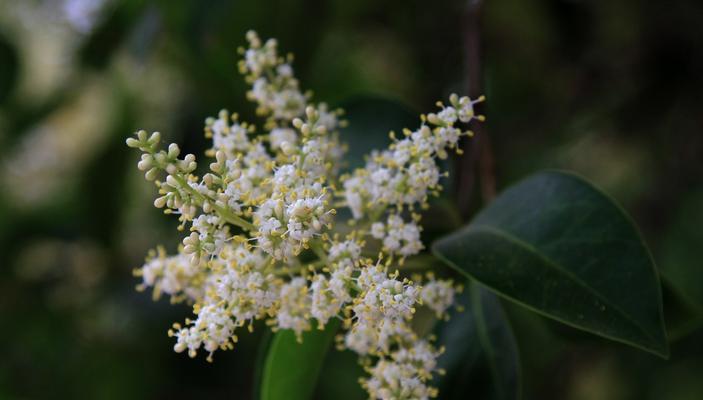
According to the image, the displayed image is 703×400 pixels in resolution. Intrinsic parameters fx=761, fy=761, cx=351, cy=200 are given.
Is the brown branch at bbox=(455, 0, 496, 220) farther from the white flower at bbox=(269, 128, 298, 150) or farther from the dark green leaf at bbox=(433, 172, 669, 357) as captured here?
the white flower at bbox=(269, 128, 298, 150)

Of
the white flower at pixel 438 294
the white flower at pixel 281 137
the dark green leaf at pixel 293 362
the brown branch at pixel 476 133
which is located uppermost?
the brown branch at pixel 476 133

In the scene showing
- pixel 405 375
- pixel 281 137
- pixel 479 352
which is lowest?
pixel 405 375

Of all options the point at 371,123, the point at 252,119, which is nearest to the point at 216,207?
the point at 371,123

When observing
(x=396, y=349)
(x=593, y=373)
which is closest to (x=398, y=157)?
(x=396, y=349)

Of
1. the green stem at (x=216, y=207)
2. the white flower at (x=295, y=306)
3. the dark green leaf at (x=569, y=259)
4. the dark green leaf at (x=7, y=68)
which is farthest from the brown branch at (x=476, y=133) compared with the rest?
the dark green leaf at (x=7, y=68)

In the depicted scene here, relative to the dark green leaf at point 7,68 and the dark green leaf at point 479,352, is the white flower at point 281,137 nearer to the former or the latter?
the dark green leaf at point 479,352

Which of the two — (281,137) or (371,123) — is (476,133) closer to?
(371,123)
